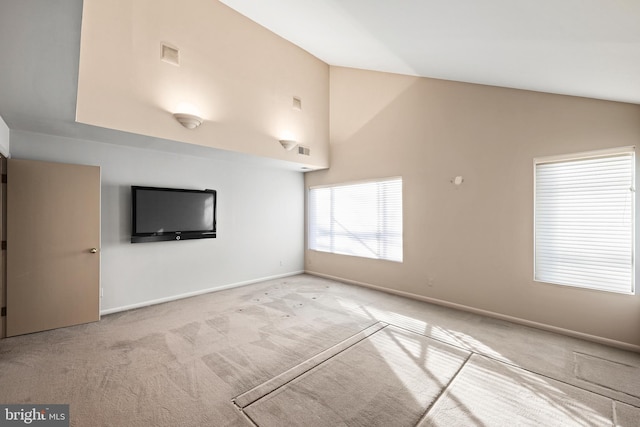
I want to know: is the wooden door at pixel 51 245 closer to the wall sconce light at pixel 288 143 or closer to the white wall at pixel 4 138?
the white wall at pixel 4 138

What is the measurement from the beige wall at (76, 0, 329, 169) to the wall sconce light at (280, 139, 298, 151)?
0.41 ft

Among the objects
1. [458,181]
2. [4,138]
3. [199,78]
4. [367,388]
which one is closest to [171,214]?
[4,138]

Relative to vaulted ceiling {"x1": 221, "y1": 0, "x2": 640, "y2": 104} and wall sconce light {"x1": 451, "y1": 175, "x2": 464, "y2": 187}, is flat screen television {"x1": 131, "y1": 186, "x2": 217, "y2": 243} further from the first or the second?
wall sconce light {"x1": 451, "y1": 175, "x2": 464, "y2": 187}

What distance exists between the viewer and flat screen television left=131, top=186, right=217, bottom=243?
4152mm

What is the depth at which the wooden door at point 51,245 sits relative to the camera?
10.7 ft

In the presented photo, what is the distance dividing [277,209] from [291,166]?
103cm

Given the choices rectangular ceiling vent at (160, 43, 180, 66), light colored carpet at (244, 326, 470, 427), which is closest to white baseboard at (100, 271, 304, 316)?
light colored carpet at (244, 326, 470, 427)

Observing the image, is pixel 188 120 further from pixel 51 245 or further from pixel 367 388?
pixel 367 388

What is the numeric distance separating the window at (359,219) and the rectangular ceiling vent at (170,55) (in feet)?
11.8

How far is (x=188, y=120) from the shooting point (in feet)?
12.2

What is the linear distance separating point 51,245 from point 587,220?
257 inches

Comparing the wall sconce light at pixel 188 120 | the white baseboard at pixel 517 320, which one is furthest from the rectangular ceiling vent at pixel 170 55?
the white baseboard at pixel 517 320

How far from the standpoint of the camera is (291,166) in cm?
580

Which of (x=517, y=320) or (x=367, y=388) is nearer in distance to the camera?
(x=367, y=388)
